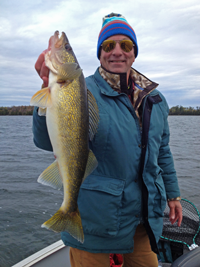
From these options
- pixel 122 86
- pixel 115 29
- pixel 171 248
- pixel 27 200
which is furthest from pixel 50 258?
pixel 27 200

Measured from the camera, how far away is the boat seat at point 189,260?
305 cm

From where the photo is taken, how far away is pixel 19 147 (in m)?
20.2

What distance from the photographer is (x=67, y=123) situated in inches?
66.0

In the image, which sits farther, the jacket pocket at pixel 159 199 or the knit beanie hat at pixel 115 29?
the knit beanie hat at pixel 115 29

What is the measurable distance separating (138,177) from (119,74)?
1141mm

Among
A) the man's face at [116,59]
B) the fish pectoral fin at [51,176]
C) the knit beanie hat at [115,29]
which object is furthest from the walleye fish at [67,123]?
the knit beanie hat at [115,29]

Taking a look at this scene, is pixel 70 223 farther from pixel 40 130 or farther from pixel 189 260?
pixel 189 260

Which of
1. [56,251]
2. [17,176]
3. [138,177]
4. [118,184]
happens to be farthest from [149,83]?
[17,176]

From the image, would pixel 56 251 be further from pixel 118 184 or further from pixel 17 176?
pixel 17 176

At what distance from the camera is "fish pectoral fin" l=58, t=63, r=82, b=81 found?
1.69 meters

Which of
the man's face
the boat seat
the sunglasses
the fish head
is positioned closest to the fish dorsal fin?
the fish head

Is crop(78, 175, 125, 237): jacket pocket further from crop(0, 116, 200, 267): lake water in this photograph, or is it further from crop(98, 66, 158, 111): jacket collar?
crop(0, 116, 200, 267): lake water

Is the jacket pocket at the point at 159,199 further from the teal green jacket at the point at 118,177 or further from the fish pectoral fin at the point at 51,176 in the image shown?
the fish pectoral fin at the point at 51,176

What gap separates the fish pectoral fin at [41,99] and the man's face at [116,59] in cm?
113
